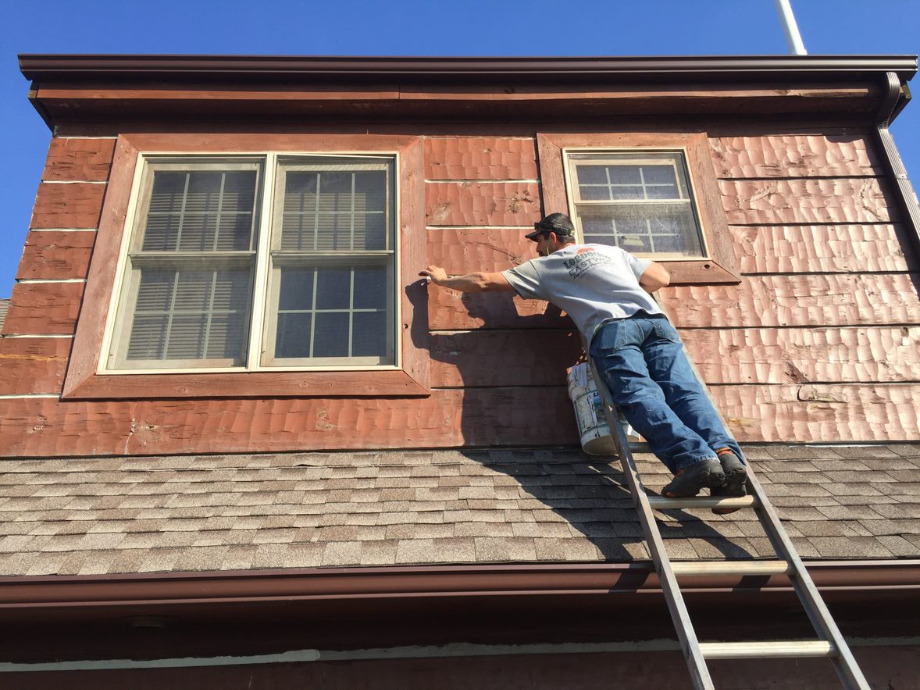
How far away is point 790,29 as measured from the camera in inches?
234

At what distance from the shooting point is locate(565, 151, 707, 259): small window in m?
4.50

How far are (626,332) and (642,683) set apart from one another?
1.53 meters

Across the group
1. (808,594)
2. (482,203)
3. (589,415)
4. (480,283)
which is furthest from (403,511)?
(482,203)

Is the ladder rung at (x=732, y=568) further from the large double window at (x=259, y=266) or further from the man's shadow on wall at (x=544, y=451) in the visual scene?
the large double window at (x=259, y=266)

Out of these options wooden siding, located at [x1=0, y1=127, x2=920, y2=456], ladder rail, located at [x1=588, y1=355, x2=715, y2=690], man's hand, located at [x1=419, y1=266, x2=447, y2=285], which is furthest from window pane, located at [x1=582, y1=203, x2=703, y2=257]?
ladder rail, located at [x1=588, y1=355, x2=715, y2=690]

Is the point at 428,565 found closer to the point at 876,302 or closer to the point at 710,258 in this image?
the point at 710,258

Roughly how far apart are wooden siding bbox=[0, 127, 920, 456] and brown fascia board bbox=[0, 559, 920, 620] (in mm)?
1073

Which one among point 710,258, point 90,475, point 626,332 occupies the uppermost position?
point 710,258

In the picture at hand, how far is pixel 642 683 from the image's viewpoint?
284 centimetres

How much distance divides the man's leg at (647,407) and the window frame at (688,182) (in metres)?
1.02

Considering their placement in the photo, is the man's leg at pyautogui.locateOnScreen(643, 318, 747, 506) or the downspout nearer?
the man's leg at pyautogui.locateOnScreen(643, 318, 747, 506)

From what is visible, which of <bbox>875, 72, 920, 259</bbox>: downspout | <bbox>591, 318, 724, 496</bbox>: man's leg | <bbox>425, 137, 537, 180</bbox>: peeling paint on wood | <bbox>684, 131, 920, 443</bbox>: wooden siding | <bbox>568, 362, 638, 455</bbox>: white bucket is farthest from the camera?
<bbox>425, 137, 537, 180</bbox>: peeling paint on wood

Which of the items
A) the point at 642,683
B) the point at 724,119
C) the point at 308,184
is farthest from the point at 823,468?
the point at 308,184

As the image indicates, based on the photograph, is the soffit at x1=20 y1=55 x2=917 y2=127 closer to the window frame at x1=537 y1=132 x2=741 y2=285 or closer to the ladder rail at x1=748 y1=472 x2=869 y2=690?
the window frame at x1=537 y1=132 x2=741 y2=285
